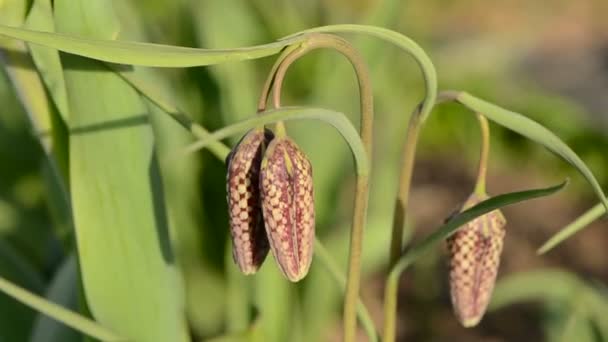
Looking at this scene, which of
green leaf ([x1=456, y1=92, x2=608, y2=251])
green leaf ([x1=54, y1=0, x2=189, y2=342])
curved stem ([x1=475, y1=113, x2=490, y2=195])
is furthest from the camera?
green leaf ([x1=54, y1=0, x2=189, y2=342])

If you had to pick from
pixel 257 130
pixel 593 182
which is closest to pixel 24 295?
pixel 257 130

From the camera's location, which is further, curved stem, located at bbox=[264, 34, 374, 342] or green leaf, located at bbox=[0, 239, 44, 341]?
green leaf, located at bbox=[0, 239, 44, 341]

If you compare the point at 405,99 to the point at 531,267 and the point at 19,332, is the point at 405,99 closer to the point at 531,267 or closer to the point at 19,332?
the point at 531,267

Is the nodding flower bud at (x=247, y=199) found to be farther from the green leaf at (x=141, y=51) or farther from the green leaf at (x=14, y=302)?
the green leaf at (x=14, y=302)

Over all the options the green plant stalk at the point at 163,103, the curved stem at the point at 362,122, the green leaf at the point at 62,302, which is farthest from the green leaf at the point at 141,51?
the green leaf at the point at 62,302

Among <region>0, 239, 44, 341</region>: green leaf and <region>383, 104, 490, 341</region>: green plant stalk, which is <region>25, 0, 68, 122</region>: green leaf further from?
<region>0, 239, 44, 341</region>: green leaf

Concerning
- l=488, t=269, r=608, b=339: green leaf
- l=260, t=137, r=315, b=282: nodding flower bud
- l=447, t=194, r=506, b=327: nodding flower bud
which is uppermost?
l=260, t=137, r=315, b=282: nodding flower bud

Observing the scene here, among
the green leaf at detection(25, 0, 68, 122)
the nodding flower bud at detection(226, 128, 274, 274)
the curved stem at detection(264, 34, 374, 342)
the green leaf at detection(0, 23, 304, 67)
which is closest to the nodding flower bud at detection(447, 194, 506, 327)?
the curved stem at detection(264, 34, 374, 342)
